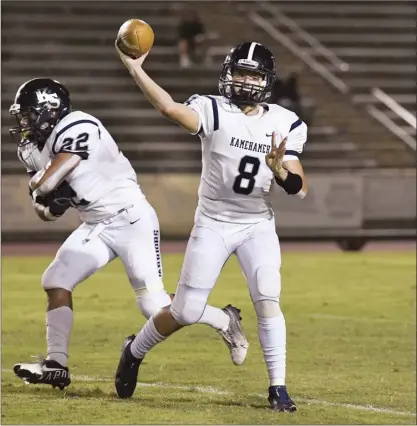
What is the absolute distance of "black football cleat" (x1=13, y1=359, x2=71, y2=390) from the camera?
654 cm

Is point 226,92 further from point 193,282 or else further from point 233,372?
point 233,372

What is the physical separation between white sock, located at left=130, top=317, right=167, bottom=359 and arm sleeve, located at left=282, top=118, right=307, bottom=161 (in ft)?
3.66

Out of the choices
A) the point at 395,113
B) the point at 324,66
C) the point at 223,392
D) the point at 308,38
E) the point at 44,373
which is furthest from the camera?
the point at 308,38

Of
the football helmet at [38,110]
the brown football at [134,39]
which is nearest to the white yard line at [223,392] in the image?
the football helmet at [38,110]

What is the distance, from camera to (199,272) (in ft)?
19.8

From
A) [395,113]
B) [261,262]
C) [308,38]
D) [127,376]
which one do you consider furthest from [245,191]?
[308,38]

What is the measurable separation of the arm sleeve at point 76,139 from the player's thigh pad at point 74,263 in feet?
1.64

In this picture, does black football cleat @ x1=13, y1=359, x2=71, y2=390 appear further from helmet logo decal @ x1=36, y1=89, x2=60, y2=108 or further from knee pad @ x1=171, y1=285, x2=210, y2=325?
helmet logo decal @ x1=36, y1=89, x2=60, y2=108

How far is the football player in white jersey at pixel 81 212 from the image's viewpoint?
665 centimetres

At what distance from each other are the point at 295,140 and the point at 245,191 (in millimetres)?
373

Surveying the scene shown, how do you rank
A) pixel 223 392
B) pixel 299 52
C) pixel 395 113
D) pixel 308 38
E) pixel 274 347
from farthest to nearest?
pixel 308 38 → pixel 299 52 → pixel 395 113 → pixel 223 392 → pixel 274 347

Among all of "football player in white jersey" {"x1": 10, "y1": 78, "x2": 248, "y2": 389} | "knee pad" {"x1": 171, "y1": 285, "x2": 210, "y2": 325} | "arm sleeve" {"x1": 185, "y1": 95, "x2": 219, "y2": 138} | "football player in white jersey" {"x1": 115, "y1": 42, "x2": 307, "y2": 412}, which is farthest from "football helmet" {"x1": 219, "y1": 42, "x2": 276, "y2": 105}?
"football player in white jersey" {"x1": 10, "y1": 78, "x2": 248, "y2": 389}

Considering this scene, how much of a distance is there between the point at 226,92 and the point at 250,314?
4492 millimetres

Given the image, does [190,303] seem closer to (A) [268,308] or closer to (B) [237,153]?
(A) [268,308]
